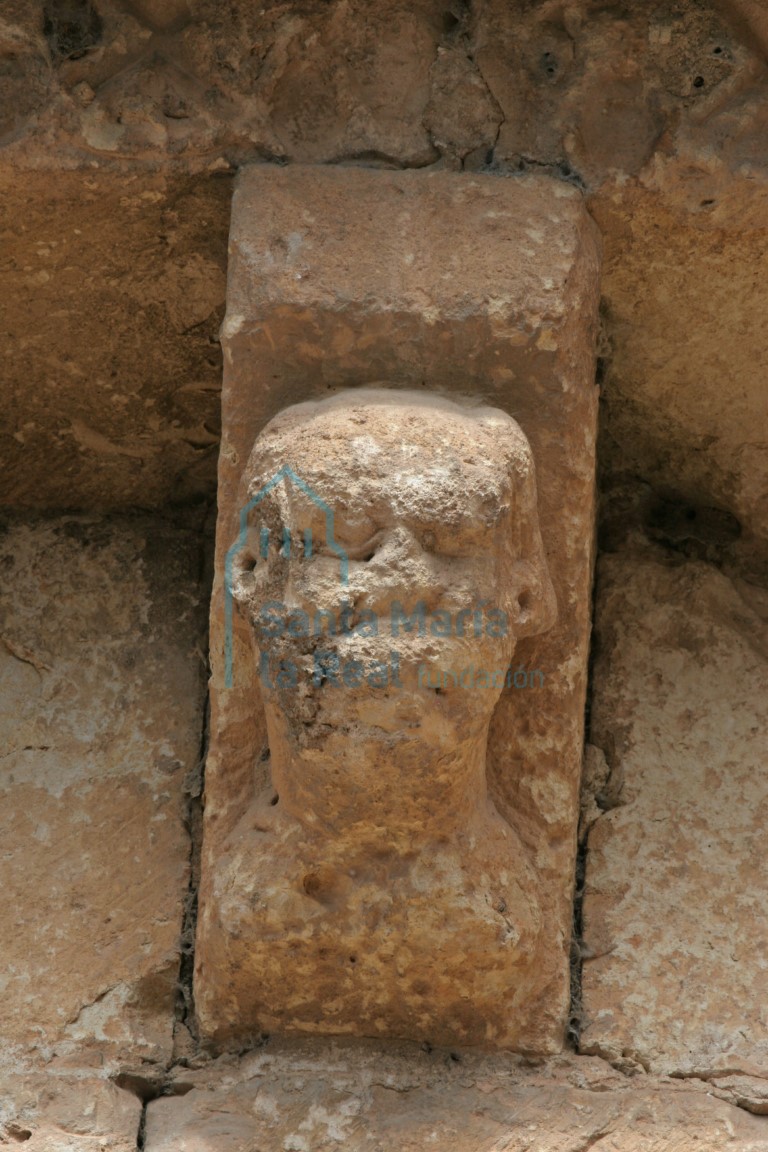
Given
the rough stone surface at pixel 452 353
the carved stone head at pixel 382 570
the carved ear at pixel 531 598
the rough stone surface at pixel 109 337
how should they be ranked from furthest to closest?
the rough stone surface at pixel 109 337
the rough stone surface at pixel 452 353
the carved ear at pixel 531 598
the carved stone head at pixel 382 570

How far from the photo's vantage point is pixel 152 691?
2590 millimetres

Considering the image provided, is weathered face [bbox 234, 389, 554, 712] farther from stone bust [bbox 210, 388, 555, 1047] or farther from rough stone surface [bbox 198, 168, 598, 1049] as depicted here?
rough stone surface [bbox 198, 168, 598, 1049]

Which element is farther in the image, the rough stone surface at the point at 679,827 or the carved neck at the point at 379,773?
the rough stone surface at the point at 679,827

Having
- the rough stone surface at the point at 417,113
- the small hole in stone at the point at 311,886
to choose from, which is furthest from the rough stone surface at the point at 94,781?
the rough stone surface at the point at 417,113

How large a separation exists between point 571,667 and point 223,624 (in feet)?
1.46

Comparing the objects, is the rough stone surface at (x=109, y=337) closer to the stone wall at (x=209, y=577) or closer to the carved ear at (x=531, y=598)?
the stone wall at (x=209, y=577)

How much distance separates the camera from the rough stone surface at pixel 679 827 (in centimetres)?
229

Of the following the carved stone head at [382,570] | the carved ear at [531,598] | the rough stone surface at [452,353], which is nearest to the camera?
the carved stone head at [382,570]

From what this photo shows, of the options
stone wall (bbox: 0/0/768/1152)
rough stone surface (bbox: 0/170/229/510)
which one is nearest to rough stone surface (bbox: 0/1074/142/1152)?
stone wall (bbox: 0/0/768/1152)

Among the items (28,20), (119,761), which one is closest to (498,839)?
(119,761)

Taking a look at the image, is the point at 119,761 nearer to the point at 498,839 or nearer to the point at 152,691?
the point at 152,691

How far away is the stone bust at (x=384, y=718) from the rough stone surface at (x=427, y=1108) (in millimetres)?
46

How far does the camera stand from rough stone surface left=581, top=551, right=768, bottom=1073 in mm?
2287

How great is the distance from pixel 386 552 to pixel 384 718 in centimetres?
18
